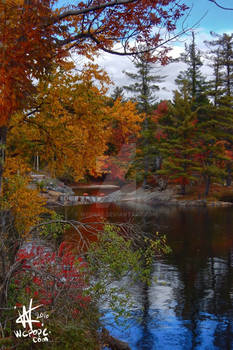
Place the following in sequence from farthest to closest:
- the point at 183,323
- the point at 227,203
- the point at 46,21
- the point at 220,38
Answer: the point at 220,38, the point at 227,203, the point at 183,323, the point at 46,21

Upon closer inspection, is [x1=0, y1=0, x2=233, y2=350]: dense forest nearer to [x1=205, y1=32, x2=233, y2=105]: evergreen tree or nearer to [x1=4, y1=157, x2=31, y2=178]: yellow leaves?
[x1=4, y1=157, x2=31, y2=178]: yellow leaves

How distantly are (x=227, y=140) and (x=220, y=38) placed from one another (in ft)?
30.6

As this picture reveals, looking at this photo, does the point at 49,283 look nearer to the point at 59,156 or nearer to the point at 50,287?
the point at 50,287

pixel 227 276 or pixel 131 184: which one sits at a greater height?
pixel 131 184

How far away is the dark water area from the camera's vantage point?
714 cm

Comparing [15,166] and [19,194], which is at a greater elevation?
[15,166]

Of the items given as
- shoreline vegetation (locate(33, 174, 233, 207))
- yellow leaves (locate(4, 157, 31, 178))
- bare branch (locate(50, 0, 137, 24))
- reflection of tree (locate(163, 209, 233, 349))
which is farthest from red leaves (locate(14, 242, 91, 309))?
shoreline vegetation (locate(33, 174, 233, 207))

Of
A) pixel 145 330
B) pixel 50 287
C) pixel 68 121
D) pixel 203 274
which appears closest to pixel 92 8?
pixel 68 121

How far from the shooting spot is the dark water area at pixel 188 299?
7141 millimetres

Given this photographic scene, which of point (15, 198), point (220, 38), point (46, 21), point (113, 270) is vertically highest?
point (220, 38)

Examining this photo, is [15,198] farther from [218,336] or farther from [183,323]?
[218,336]

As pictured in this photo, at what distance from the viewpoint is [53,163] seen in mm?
10055

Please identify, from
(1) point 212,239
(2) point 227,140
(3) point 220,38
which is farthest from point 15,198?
(3) point 220,38

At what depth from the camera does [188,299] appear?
29.8 feet
